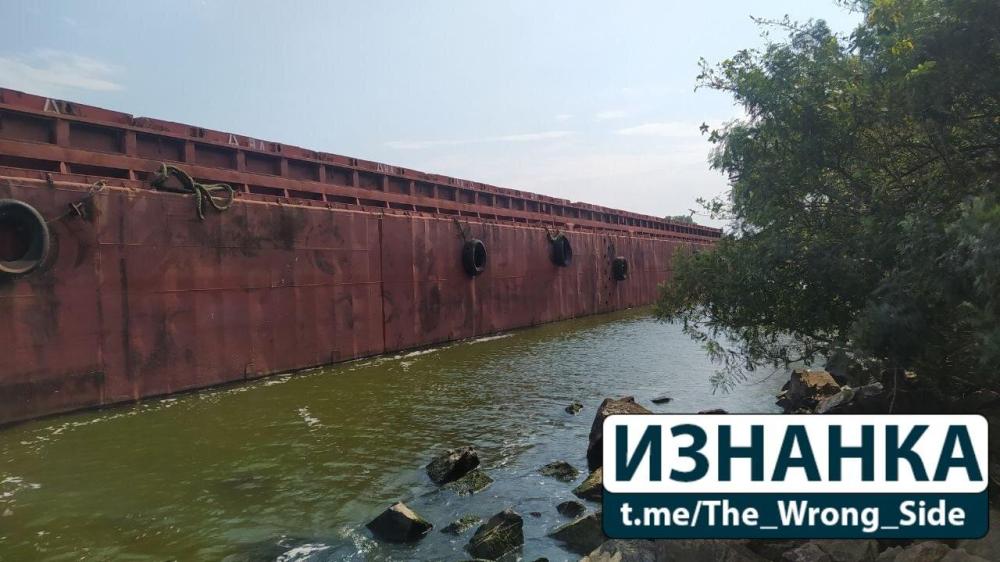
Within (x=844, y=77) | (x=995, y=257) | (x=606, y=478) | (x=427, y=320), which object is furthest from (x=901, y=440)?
(x=427, y=320)

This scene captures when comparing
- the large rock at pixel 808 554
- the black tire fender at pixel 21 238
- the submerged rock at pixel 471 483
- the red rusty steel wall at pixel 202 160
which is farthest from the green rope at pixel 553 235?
the large rock at pixel 808 554

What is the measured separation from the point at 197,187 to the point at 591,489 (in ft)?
31.7

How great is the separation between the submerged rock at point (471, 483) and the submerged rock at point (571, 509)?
1105 millimetres

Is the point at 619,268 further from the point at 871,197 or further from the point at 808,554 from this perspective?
the point at 808,554

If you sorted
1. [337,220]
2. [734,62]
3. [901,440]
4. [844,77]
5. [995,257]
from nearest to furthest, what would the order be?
[995,257] → [901,440] → [844,77] → [734,62] → [337,220]

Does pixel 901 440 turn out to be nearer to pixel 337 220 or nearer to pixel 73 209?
pixel 73 209

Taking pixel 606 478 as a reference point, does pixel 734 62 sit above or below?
above

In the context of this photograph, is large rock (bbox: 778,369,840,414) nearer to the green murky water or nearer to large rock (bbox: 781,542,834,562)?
the green murky water

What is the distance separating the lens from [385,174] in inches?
703

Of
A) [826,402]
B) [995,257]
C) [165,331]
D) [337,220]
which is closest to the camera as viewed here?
[995,257]

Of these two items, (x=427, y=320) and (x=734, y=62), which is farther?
(x=427, y=320)

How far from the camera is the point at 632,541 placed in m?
4.49

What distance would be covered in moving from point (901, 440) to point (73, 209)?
11697 millimetres

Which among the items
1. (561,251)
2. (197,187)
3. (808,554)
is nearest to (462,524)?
(808,554)
